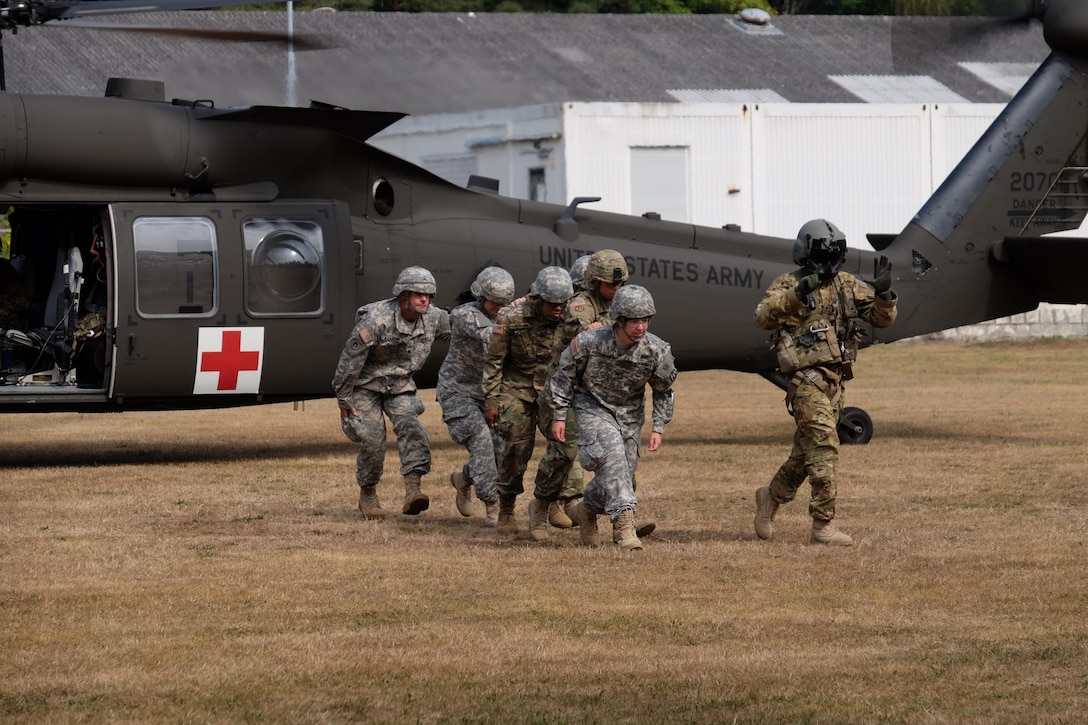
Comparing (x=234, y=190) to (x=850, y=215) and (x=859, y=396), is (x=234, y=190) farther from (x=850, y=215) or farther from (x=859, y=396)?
(x=850, y=215)

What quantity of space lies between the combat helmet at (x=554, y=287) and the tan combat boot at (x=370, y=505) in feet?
7.45

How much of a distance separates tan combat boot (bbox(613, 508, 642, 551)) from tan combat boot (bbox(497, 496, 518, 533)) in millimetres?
1213

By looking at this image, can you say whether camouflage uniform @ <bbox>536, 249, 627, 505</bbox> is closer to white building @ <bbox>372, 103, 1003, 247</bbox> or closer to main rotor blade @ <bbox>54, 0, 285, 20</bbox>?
main rotor blade @ <bbox>54, 0, 285, 20</bbox>

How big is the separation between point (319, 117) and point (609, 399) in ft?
20.2

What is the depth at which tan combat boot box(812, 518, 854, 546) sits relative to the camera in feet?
36.2

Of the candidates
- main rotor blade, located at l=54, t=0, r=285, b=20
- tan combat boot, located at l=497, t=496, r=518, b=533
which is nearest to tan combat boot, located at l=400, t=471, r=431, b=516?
tan combat boot, located at l=497, t=496, r=518, b=533

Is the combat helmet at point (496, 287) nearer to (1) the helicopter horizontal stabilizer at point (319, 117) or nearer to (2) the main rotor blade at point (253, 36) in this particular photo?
(2) the main rotor blade at point (253, 36)

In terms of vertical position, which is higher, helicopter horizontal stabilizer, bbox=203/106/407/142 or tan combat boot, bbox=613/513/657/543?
helicopter horizontal stabilizer, bbox=203/106/407/142

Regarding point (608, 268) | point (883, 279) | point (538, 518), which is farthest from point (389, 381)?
point (883, 279)

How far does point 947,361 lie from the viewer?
102 feet

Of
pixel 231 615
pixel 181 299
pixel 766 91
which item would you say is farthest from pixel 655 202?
pixel 231 615

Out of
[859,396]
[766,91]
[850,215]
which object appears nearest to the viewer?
[859,396]

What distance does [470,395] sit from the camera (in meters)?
12.6

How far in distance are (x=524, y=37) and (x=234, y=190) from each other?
36107 mm
